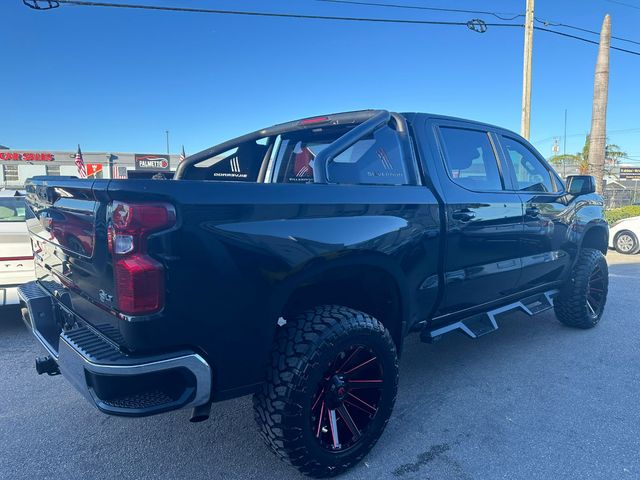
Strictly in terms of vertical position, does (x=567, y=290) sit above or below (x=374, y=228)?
below

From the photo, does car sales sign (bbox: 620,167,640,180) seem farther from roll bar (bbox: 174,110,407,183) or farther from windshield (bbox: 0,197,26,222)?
windshield (bbox: 0,197,26,222)

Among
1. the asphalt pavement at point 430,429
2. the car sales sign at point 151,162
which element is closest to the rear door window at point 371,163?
the asphalt pavement at point 430,429

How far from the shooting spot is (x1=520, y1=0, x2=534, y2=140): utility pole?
13.1m

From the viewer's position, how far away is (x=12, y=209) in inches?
192

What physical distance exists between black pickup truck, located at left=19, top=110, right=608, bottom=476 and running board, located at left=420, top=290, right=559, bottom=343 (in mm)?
15

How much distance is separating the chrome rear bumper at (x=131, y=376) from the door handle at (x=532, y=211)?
2.96 m

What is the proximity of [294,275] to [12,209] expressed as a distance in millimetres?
4213

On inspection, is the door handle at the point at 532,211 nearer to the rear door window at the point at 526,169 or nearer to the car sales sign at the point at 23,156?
Answer: the rear door window at the point at 526,169

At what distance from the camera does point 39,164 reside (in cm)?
3416

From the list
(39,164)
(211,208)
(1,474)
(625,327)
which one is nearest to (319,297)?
(211,208)

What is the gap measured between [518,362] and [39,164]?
38.5m

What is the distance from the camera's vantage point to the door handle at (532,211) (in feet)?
12.3

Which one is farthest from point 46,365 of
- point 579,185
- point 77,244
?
point 579,185

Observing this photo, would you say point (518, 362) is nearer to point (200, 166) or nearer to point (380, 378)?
point (380, 378)
